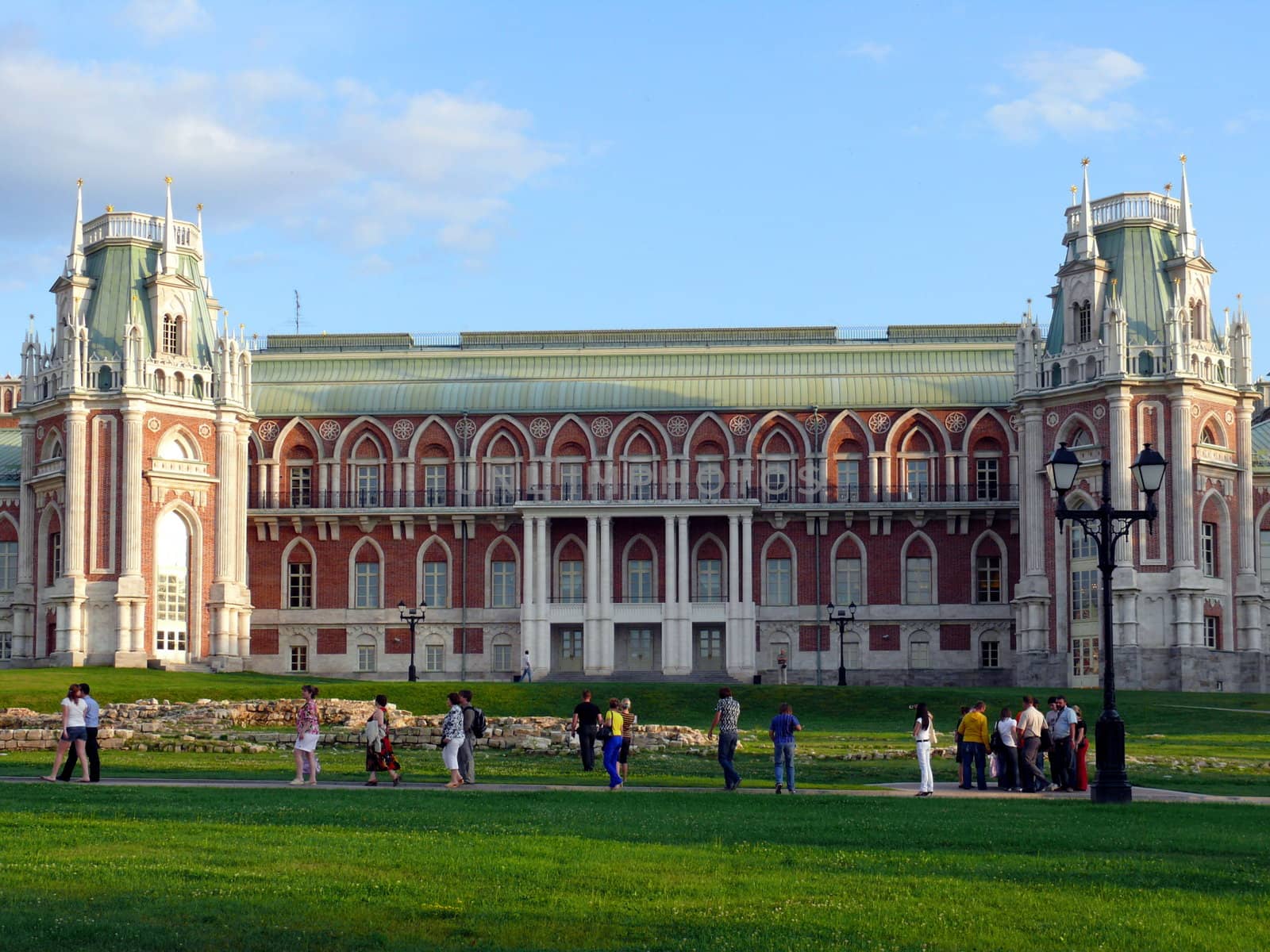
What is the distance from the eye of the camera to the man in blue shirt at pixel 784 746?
3328cm

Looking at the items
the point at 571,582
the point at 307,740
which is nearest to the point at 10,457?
the point at 571,582

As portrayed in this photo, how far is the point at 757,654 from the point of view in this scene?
83312mm

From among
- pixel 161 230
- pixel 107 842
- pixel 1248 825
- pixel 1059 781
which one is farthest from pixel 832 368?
pixel 107 842

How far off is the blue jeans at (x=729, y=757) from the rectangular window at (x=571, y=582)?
5025 cm

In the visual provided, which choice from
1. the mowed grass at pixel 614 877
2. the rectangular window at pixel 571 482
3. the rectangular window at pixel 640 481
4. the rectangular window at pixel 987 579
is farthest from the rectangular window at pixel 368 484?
the mowed grass at pixel 614 877

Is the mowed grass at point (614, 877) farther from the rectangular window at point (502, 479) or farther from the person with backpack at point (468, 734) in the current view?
the rectangular window at point (502, 479)

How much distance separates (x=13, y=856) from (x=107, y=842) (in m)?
1.71

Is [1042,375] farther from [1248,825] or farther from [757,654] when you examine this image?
[1248,825]

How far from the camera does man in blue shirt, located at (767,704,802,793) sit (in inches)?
1310

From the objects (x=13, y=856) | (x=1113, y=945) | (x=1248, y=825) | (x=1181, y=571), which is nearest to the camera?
(x=1113, y=945)

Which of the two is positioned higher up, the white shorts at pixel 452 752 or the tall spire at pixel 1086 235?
the tall spire at pixel 1086 235

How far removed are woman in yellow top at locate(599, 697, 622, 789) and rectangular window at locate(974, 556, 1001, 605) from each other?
5031 centimetres

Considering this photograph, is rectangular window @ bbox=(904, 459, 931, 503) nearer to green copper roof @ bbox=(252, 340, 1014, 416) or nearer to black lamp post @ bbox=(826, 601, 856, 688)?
green copper roof @ bbox=(252, 340, 1014, 416)

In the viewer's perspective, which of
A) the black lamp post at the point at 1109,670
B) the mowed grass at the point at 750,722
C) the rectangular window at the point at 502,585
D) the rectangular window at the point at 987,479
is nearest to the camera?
the black lamp post at the point at 1109,670
